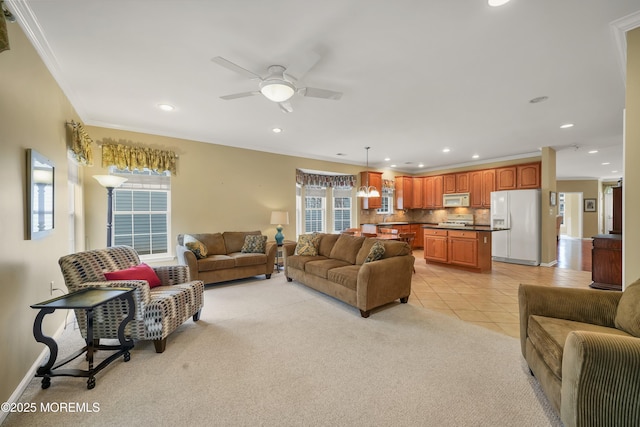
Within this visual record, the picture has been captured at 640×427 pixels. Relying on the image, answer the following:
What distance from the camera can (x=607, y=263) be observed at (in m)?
3.96

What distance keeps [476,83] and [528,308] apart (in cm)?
237

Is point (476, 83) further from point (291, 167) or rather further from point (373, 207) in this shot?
point (373, 207)

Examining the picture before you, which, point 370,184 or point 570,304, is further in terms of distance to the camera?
point 370,184

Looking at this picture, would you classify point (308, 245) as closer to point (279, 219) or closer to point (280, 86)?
point (279, 219)

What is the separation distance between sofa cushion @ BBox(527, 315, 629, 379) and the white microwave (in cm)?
619

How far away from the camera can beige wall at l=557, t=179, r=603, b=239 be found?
35.0 feet

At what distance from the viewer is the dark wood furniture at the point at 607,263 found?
12.6 feet

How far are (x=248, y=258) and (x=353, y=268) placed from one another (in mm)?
2039

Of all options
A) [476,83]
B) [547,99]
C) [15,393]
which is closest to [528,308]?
[476,83]

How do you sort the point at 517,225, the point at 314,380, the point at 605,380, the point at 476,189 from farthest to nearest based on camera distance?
1. the point at 476,189
2. the point at 517,225
3. the point at 314,380
4. the point at 605,380

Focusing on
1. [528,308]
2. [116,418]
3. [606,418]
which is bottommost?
[116,418]

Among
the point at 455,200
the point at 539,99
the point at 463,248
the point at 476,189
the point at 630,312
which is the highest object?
the point at 539,99

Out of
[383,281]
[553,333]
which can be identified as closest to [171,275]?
[383,281]

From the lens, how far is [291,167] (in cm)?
632
